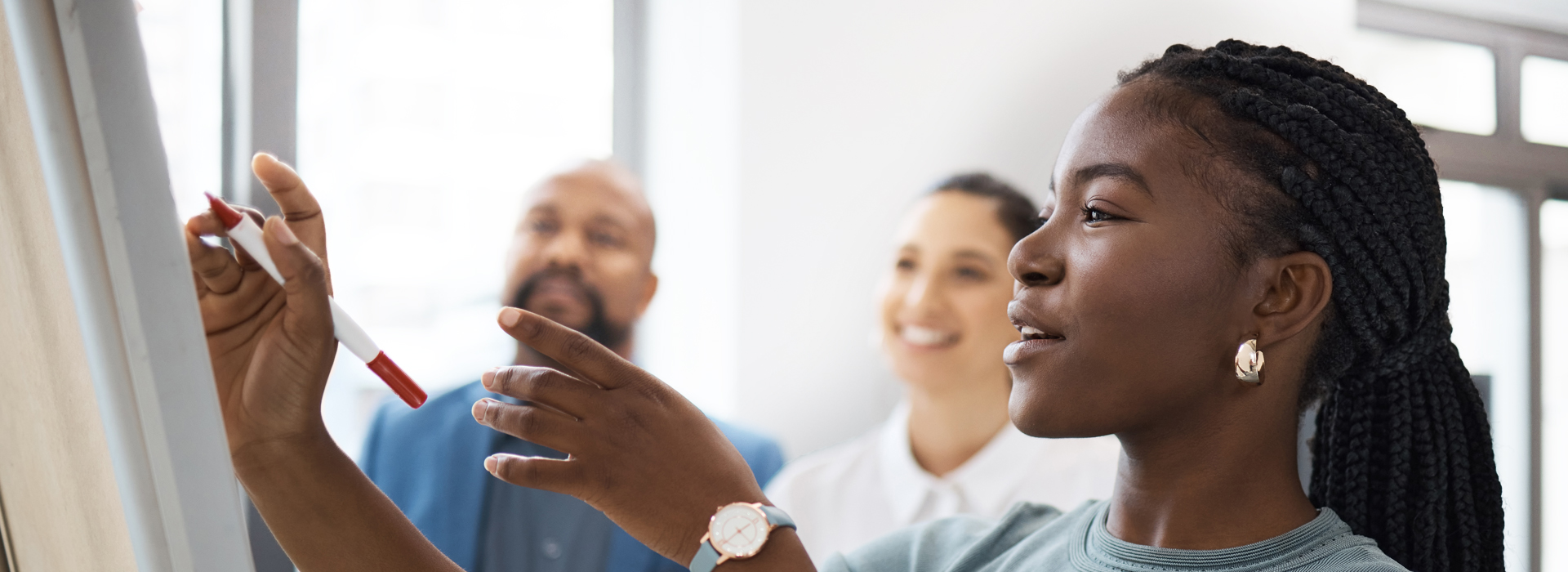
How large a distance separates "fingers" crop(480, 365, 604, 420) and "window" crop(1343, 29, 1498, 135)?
5.70 ft

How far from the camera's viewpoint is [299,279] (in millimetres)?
459

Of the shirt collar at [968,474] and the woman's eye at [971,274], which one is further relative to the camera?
the woman's eye at [971,274]

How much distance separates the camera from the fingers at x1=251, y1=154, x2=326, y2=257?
51 cm

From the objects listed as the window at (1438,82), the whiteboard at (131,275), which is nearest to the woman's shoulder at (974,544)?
the whiteboard at (131,275)

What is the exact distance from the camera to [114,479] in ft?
1.06

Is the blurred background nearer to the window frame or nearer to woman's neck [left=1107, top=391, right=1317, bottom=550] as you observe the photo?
the window frame

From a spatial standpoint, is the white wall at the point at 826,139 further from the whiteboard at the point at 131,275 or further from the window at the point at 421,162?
the whiteboard at the point at 131,275

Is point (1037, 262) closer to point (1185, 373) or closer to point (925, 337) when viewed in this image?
point (1185, 373)

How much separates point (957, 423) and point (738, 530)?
1267 millimetres

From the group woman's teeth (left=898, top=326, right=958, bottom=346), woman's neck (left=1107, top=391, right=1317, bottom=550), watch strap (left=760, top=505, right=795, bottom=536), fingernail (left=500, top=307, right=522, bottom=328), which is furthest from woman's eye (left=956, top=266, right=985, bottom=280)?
fingernail (left=500, top=307, right=522, bottom=328)

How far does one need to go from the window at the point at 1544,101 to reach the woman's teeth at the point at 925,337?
36.1 inches

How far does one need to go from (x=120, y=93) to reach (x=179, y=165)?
1693 mm

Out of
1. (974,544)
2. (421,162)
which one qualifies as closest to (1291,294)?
(974,544)

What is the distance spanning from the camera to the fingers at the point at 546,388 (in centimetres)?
49
